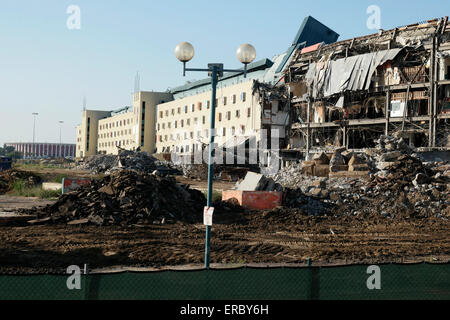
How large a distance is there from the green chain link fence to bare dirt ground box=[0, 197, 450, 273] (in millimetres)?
5440

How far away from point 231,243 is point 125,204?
247 inches

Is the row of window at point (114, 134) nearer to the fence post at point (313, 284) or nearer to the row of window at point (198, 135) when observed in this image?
the row of window at point (198, 135)

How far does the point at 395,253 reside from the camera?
14492 mm

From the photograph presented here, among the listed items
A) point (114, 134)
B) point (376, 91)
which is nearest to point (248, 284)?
point (376, 91)

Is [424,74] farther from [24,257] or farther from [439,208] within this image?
[24,257]

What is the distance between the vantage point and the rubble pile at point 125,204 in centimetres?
1878

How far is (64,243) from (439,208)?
58.0ft

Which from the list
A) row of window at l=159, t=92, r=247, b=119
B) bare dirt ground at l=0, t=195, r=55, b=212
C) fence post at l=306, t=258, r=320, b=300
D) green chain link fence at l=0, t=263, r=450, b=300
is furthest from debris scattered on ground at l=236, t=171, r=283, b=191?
row of window at l=159, t=92, r=247, b=119

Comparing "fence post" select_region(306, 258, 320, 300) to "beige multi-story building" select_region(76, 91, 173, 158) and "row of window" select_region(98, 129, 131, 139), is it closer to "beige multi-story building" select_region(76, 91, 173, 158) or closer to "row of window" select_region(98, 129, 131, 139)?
"beige multi-story building" select_region(76, 91, 173, 158)

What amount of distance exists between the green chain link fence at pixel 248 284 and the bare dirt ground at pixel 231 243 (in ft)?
17.8

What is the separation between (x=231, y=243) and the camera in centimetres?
1547

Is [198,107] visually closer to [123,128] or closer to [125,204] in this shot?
[123,128]

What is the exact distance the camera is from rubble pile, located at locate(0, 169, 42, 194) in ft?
111
